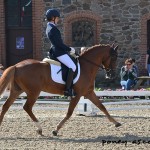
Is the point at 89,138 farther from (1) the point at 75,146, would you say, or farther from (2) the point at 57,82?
(2) the point at 57,82

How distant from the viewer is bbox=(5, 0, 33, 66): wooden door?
2025 centimetres

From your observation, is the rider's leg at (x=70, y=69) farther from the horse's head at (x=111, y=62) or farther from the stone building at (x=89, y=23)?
the stone building at (x=89, y=23)

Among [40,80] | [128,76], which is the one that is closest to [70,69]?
[40,80]

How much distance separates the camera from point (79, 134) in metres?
9.28

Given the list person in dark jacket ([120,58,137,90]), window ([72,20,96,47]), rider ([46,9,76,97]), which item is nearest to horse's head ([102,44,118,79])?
rider ([46,9,76,97])

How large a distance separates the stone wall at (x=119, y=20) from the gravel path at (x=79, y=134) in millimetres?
8267

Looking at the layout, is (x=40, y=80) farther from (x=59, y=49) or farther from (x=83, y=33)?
(x=83, y=33)

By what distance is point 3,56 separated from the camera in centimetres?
2012

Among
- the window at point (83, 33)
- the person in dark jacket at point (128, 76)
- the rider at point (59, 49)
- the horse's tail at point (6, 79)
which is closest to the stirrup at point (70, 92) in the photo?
the rider at point (59, 49)

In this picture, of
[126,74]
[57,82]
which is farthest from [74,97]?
[126,74]

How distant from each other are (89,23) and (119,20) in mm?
1263

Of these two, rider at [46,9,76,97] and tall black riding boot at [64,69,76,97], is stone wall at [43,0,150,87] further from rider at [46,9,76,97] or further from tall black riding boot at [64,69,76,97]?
tall black riding boot at [64,69,76,97]

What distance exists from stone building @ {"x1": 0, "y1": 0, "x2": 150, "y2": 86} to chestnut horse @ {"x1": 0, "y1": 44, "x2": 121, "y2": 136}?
9.97 meters

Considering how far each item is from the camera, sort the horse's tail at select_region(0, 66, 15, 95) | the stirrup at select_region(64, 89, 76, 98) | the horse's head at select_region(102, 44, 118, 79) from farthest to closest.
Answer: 1. the horse's head at select_region(102, 44, 118, 79)
2. the stirrup at select_region(64, 89, 76, 98)
3. the horse's tail at select_region(0, 66, 15, 95)
